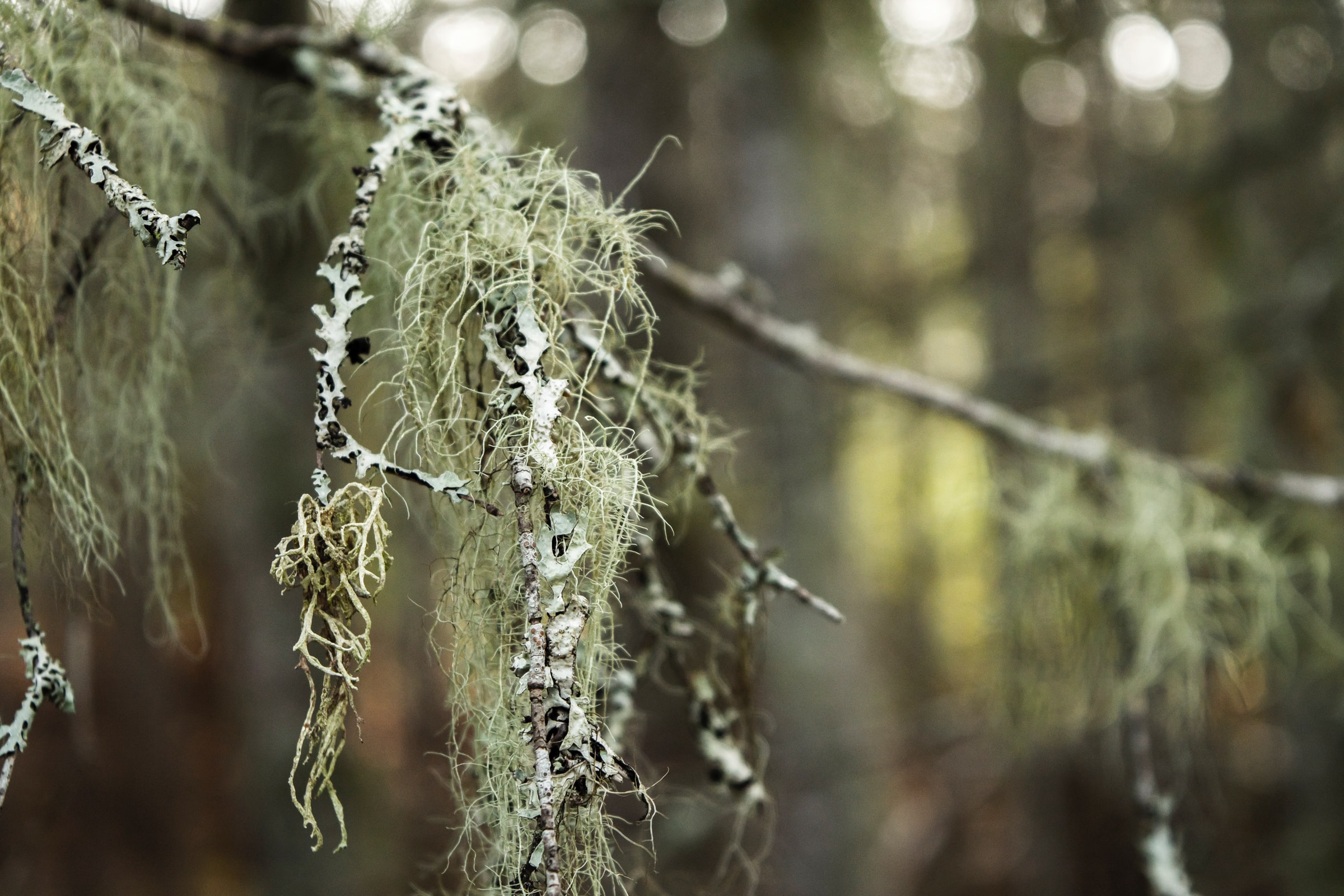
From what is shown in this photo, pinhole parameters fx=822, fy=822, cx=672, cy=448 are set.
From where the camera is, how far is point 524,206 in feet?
2.00

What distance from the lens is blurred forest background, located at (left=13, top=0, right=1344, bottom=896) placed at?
1.86 metres

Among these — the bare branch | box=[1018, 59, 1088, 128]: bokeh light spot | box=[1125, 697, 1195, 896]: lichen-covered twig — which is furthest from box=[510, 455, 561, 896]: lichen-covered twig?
box=[1018, 59, 1088, 128]: bokeh light spot

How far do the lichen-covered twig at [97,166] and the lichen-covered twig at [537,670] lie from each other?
0.71ft

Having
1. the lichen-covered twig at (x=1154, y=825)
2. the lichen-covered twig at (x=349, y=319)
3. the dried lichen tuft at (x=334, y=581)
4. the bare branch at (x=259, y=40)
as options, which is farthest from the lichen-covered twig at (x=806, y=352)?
the dried lichen tuft at (x=334, y=581)

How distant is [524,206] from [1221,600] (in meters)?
1.13

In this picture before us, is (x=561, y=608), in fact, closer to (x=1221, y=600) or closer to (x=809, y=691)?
(x=1221, y=600)

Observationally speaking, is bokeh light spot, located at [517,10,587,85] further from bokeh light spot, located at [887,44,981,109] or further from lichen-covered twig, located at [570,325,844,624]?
lichen-covered twig, located at [570,325,844,624]

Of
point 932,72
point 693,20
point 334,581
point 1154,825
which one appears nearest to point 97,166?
point 334,581

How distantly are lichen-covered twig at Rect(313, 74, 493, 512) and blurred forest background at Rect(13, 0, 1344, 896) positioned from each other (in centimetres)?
10

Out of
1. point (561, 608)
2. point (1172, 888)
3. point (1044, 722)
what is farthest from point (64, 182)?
point (1044, 722)

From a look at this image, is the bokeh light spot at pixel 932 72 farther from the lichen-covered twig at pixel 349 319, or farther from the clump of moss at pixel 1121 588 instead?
the lichen-covered twig at pixel 349 319

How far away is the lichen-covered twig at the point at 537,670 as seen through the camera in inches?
16.1

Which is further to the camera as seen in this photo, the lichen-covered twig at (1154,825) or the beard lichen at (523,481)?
the lichen-covered twig at (1154,825)

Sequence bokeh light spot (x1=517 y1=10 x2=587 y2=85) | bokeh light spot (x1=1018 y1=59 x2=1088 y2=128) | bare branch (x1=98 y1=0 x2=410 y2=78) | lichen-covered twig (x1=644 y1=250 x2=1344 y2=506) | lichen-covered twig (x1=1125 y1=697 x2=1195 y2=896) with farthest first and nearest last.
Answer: bokeh light spot (x1=1018 y1=59 x2=1088 y2=128)
bokeh light spot (x1=517 y1=10 x2=587 y2=85)
lichen-covered twig (x1=644 y1=250 x2=1344 y2=506)
lichen-covered twig (x1=1125 y1=697 x2=1195 y2=896)
bare branch (x1=98 y1=0 x2=410 y2=78)
